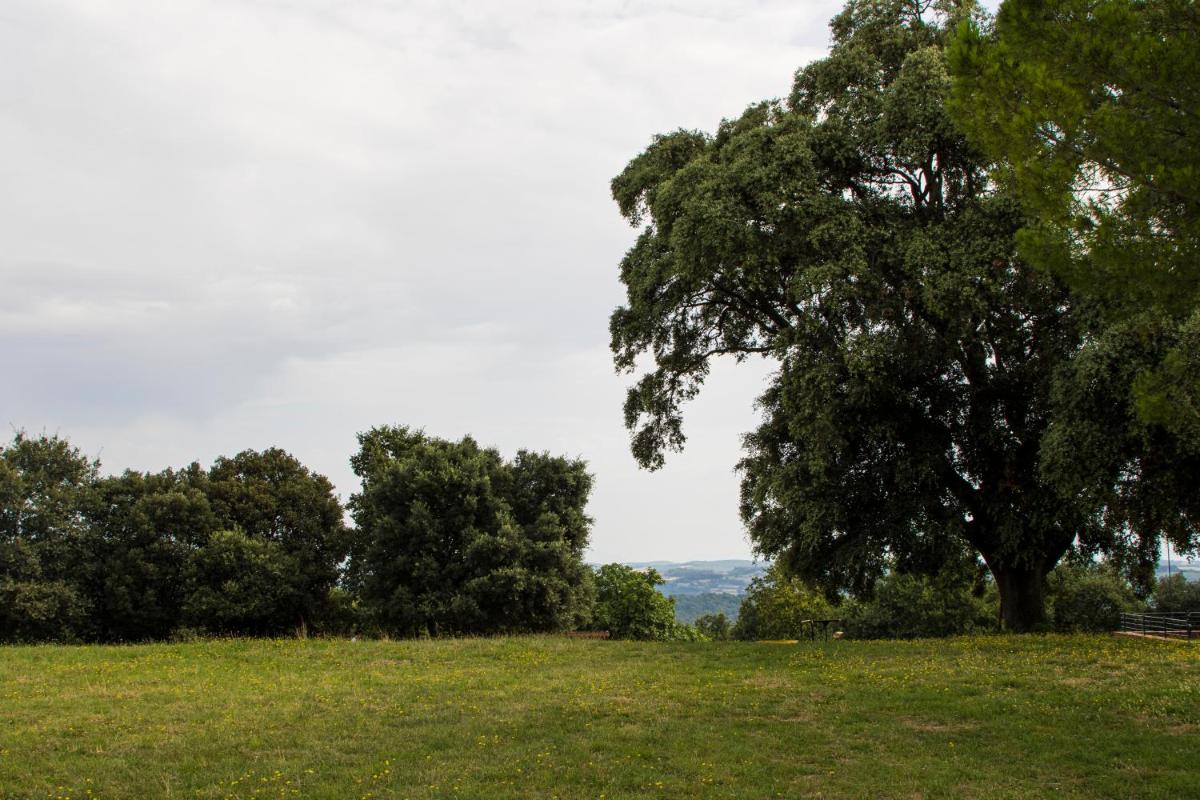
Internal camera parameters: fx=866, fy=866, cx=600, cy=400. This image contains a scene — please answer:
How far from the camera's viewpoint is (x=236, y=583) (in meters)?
35.8

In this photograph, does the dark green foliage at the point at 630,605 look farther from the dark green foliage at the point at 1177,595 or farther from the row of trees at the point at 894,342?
the dark green foliage at the point at 1177,595

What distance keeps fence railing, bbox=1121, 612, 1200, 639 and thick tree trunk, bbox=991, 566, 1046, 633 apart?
26.2ft

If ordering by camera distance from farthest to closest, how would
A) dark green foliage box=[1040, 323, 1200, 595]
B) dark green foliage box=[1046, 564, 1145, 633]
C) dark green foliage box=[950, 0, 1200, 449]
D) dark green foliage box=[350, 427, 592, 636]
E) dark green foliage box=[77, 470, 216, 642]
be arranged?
dark green foliage box=[1046, 564, 1145, 633], dark green foliage box=[77, 470, 216, 642], dark green foliage box=[350, 427, 592, 636], dark green foliage box=[1040, 323, 1200, 595], dark green foliage box=[950, 0, 1200, 449]

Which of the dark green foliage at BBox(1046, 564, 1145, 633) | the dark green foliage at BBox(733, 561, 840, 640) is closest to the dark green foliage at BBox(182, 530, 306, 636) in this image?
the dark green foliage at BBox(733, 561, 840, 640)

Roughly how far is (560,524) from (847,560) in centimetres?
1639

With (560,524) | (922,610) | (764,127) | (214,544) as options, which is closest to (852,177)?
(764,127)

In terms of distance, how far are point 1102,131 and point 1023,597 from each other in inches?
656

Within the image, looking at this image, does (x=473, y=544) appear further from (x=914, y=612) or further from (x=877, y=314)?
(x=914, y=612)

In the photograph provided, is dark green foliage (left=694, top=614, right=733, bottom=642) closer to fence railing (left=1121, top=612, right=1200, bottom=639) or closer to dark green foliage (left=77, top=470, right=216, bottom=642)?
fence railing (left=1121, top=612, right=1200, bottom=639)

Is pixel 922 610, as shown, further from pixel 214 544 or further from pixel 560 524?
pixel 214 544

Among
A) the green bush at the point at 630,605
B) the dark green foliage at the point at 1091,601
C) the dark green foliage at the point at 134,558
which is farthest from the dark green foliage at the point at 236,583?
the dark green foliage at the point at 1091,601

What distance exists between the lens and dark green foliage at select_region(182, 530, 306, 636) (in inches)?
1398

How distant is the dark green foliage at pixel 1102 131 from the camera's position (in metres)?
8.71

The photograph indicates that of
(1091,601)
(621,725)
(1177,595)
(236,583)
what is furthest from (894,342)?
(1177,595)
